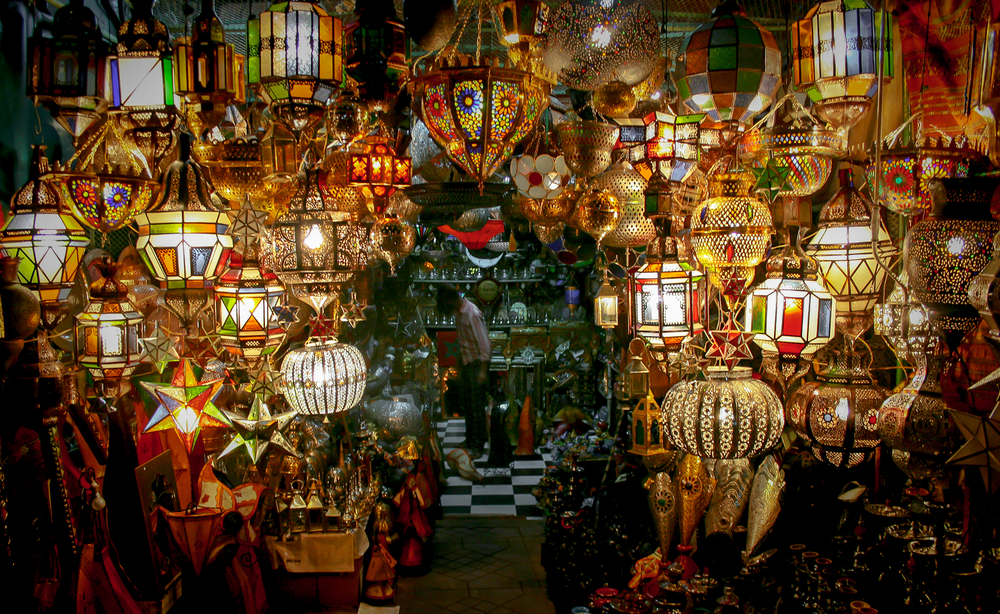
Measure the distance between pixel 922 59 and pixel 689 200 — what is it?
3.35 feet

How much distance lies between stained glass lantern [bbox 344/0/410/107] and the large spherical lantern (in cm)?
144

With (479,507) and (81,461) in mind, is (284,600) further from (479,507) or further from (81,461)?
(479,507)

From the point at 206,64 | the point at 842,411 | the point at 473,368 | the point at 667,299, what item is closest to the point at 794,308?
the point at 842,411

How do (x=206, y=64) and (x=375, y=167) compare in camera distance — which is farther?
(x=375, y=167)

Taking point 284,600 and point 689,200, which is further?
point 284,600

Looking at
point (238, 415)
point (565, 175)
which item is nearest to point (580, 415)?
point (238, 415)

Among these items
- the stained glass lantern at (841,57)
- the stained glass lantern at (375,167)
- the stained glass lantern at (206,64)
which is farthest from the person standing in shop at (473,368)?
the stained glass lantern at (841,57)

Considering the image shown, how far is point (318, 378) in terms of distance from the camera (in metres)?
2.97

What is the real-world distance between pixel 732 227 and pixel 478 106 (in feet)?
2.92

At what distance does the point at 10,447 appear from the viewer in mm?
2285

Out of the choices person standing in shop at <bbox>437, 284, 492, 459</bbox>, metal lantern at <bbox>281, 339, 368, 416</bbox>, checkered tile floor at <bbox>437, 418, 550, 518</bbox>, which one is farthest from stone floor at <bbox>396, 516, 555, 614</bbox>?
metal lantern at <bbox>281, 339, 368, 416</bbox>

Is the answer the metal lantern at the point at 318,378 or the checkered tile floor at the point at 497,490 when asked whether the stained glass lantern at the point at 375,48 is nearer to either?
the metal lantern at the point at 318,378

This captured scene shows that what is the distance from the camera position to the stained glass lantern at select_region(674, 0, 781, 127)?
1.90 meters

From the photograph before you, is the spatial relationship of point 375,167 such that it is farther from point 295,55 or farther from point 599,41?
point 599,41
